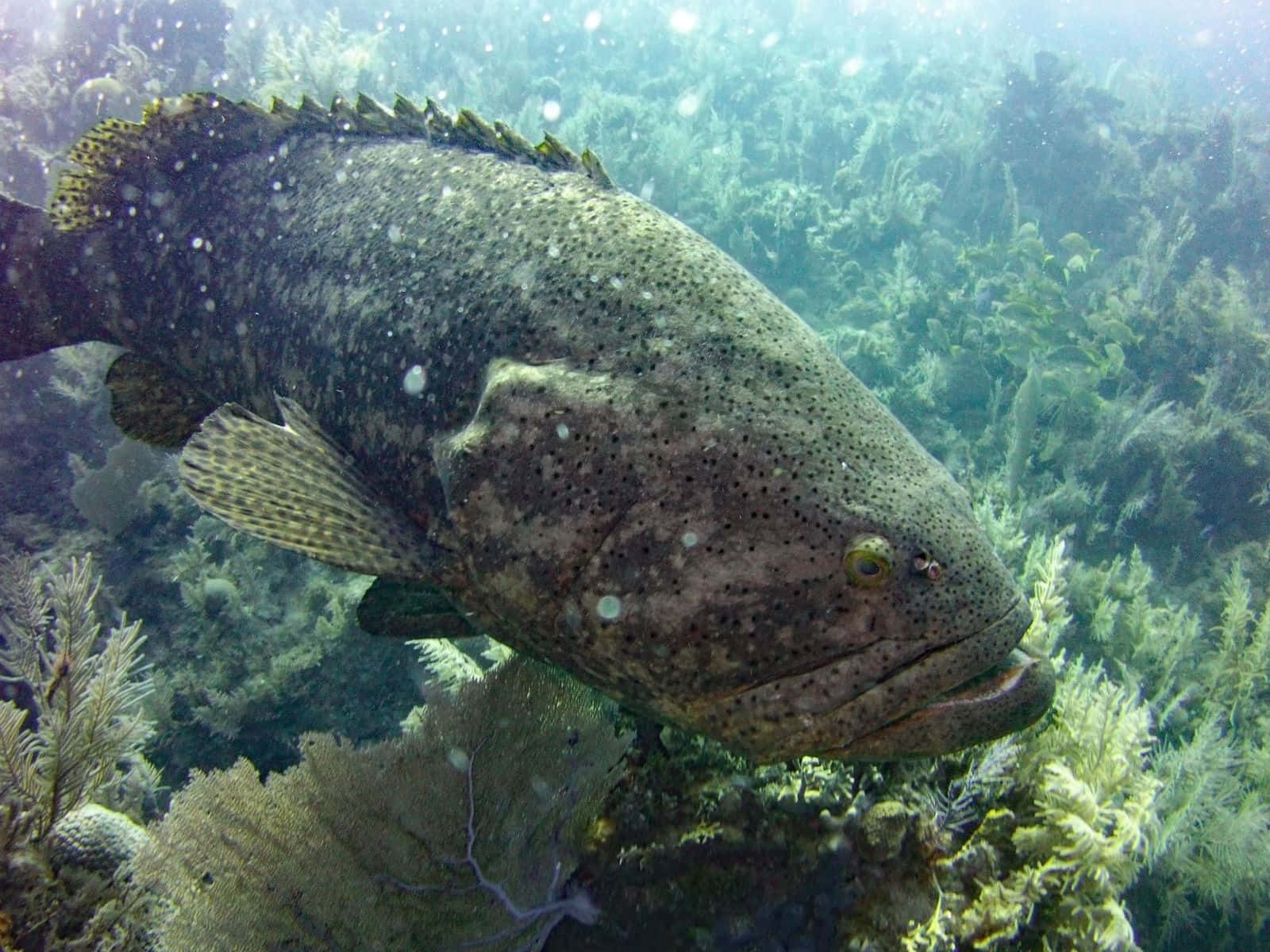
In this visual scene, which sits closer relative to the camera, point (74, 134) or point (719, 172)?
point (74, 134)

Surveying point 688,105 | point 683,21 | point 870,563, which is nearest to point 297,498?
point 870,563

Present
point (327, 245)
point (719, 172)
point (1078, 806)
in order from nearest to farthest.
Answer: point (1078, 806), point (327, 245), point (719, 172)

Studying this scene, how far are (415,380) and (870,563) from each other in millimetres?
1876

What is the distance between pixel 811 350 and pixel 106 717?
10.5ft

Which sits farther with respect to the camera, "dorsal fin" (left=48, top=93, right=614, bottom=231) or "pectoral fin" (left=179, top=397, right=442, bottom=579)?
"dorsal fin" (left=48, top=93, right=614, bottom=231)

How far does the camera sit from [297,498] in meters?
2.55

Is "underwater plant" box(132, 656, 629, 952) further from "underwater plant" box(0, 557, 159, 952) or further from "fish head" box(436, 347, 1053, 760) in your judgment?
"fish head" box(436, 347, 1053, 760)

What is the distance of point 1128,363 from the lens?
8953 millimetres

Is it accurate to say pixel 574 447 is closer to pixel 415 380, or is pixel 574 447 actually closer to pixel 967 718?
pixel 415 380

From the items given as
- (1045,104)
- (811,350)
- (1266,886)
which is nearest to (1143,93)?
(1045,104)

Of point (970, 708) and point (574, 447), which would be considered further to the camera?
point (574, 447)

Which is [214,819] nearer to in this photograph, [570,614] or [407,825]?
[407,825]

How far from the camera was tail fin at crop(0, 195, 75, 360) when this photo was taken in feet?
13.0

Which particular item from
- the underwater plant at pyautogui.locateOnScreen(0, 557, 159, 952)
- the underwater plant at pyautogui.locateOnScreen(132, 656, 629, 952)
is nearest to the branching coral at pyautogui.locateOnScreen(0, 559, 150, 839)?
the underwater plant at pyautogui.locateOnScreen(0, 557, 159, 952)
